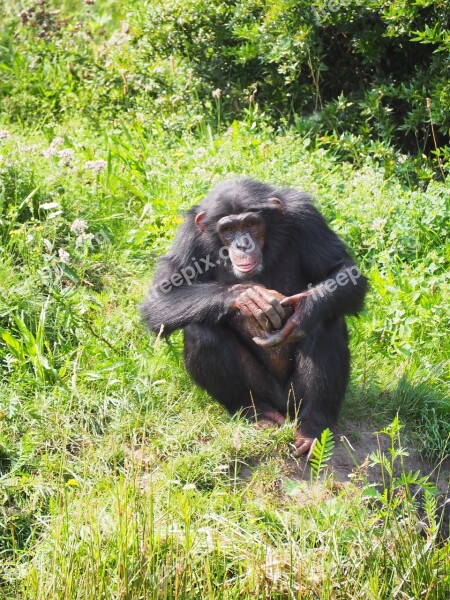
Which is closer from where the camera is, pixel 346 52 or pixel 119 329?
pixel 119 329

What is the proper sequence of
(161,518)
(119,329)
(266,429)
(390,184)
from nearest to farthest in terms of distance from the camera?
(161,518), (266,429), (119,329), (390,184)

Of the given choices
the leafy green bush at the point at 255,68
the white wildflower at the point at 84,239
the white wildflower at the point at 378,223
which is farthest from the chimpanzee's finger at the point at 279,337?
the leafy green bush at the point at 255,68

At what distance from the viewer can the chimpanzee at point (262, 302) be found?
615cm

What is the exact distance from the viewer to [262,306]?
6039 mm

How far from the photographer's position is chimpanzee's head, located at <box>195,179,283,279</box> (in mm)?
6355

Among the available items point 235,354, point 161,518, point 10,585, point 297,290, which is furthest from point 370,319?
point 10,585

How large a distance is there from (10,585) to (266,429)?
1810 mm

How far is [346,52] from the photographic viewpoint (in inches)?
392

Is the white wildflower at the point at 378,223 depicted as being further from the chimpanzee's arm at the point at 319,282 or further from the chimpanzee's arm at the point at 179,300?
the chimpanzee's arm at the point at 179,300

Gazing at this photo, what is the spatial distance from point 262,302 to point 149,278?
215cm

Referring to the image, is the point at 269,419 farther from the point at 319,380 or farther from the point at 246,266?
the point at 246,266

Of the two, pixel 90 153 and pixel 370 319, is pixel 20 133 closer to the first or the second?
pixel 90 153

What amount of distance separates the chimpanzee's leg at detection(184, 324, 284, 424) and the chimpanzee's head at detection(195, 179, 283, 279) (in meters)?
0.46

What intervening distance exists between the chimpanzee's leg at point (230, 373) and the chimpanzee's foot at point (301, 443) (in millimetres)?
184
